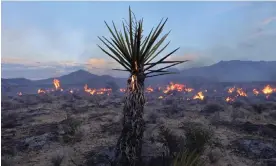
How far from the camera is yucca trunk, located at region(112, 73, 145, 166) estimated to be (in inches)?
263

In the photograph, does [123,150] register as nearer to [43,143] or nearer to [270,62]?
[43,143]

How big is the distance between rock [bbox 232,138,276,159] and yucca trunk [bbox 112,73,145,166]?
6.41 meters

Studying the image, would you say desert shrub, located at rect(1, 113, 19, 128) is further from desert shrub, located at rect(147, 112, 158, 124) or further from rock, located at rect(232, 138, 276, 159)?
rock, located at rect(232, 138, 276, 159)

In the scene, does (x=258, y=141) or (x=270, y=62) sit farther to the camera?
(x=270, y=62)

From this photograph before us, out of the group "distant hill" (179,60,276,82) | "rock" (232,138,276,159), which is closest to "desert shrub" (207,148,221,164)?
"rock" (232,138,276,159)

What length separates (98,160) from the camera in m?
8.64

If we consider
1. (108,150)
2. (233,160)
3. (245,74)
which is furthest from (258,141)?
(245,74)

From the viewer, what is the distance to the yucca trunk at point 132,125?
6.67m

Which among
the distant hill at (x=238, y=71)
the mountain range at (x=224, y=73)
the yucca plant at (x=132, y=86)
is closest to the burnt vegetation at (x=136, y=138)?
the yucca plant at (x=132, y=86)

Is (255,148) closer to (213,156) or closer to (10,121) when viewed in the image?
(213,156)

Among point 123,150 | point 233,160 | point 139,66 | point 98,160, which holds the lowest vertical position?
point 233,160

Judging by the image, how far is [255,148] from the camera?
11.6 meters

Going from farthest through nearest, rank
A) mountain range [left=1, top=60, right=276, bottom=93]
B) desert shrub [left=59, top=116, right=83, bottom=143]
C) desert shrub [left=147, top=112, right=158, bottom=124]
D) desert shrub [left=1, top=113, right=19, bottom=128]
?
mountain range [left=1, top=60, right=276, bottom=93], desert shrub [left=147, top=112, right=158, bottom=124], desert shrub [left=1, top=113, right=19, bottom=128], desert shrub [left=59, top=116, right=83, bottom=143]

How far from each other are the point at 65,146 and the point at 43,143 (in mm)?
1193
